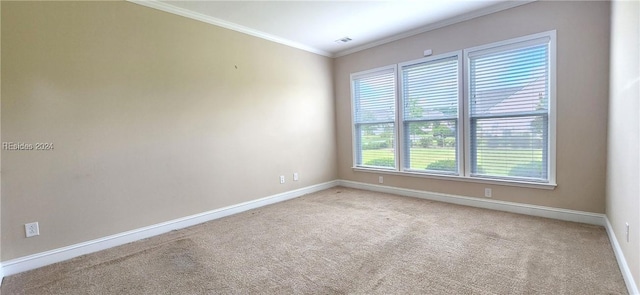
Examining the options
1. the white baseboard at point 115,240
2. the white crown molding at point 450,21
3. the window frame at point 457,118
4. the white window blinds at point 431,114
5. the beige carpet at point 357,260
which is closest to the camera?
the beige carpet at point 357,260

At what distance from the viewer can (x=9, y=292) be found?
6.80ft

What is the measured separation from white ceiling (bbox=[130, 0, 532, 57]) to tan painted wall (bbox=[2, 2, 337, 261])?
17cm

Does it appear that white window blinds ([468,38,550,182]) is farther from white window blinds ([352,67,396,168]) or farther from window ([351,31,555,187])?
white window blinds ([352,67,396,168])

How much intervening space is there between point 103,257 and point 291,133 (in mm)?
2868

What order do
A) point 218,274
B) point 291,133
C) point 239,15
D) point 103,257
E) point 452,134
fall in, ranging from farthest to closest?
point 291,133 → point 452,134 → point 239,15 → point 103,257 → point 218,274

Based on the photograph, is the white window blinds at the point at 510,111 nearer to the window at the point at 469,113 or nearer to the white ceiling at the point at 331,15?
the window at the point at 469,113

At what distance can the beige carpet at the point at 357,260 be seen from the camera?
2.00 metres

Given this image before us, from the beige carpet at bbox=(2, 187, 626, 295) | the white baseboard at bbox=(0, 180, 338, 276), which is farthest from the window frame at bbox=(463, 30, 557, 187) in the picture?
the white baseboard at bbox=(0, 180, 338, 276)

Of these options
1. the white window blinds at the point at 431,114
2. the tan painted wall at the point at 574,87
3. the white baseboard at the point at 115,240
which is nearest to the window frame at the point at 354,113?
the white window blinds at the point at 431,114

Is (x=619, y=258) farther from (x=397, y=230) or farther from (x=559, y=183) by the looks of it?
(x=397, y=230)

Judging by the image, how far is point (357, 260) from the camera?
2371 millimetres

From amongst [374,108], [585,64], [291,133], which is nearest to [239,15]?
[291,133]

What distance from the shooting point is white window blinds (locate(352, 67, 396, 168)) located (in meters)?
4.68

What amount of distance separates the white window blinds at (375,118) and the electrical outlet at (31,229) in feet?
14.0
